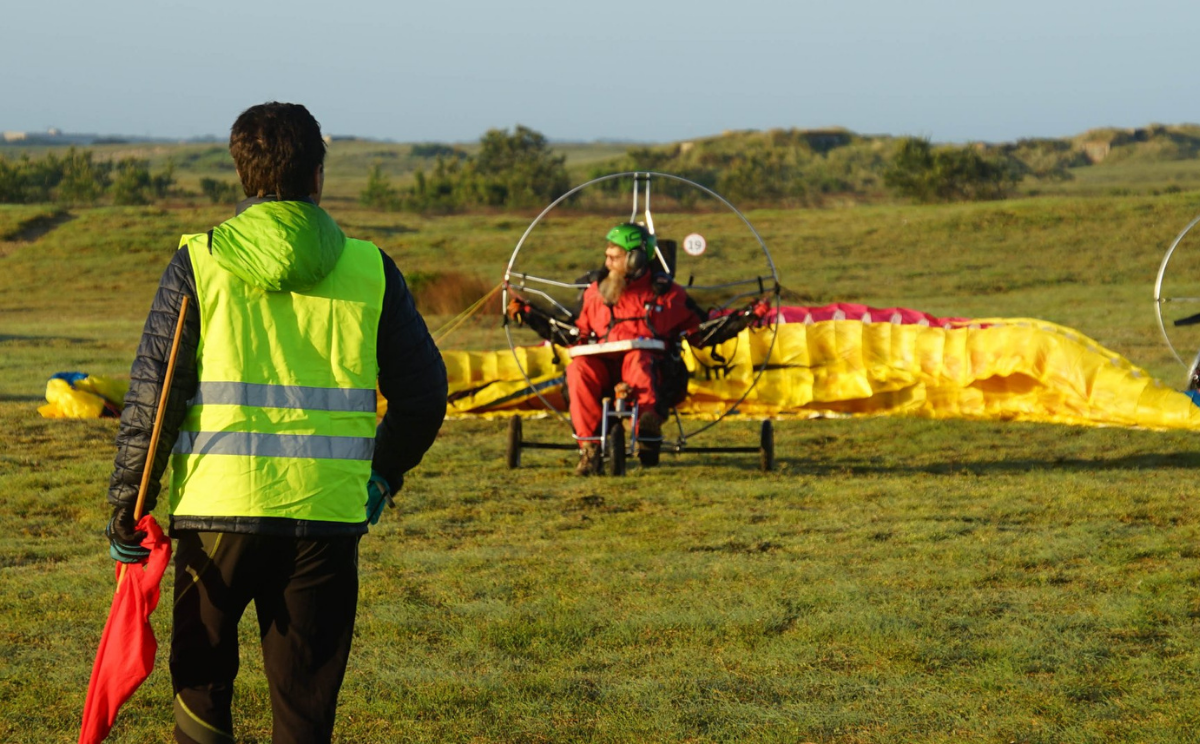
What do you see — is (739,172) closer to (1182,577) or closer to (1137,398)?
(1137,398)

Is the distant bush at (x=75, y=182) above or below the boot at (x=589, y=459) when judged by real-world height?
above

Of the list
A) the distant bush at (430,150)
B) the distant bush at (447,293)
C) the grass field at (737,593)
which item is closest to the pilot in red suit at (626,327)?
the grass field at (737,593)

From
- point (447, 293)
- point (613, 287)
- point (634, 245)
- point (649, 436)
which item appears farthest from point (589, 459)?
point (447, 293)

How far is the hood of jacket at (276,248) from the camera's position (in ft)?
9.58

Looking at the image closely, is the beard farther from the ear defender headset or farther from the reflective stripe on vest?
the reflective stripe on vest

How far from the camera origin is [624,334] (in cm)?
930

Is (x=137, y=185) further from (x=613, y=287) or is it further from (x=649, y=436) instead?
(x=649, y=436)

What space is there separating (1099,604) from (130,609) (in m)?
4.06

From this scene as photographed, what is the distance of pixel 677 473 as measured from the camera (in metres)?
9.35

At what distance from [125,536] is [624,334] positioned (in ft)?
20.8

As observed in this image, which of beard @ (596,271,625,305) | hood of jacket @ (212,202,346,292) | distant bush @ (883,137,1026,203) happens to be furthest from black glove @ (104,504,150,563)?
distant bush @ (883,137,1026,203)

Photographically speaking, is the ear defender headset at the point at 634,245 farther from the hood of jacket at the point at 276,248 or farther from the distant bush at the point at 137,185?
the distant bush at the point at 137,185

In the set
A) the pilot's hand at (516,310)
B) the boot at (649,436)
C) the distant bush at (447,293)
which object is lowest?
the distant bush at (447,293)

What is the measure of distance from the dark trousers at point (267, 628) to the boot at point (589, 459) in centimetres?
609
